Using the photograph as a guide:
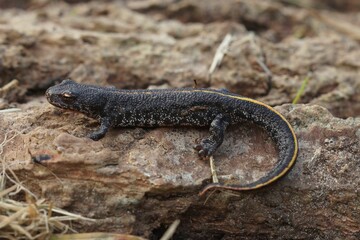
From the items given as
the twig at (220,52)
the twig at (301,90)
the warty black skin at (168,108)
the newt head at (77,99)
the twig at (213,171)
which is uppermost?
the newt head at (77,99)

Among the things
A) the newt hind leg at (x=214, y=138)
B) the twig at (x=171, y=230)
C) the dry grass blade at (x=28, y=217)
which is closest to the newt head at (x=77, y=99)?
the dry grass blade at (x=28, y=217)

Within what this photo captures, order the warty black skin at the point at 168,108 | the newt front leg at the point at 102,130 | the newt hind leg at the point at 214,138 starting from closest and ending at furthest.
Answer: the newt hind leg at the point at 214,138, the newt front leg at the point at 102,130, the warty black skin at the point at 168,108

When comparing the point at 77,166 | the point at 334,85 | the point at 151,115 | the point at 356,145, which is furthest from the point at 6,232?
the point at 334,85

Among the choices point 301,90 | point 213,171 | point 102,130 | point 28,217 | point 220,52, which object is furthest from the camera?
point 220,52

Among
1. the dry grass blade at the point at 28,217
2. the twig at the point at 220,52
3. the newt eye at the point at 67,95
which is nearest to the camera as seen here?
the dry grass blade at the point at 28,217

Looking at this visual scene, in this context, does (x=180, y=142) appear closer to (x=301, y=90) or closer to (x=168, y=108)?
(x=168, y=108)

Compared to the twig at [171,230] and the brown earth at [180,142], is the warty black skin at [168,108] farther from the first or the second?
the twig at [171,230]

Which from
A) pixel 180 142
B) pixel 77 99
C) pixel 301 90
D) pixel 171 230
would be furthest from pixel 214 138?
pixel 301 90
